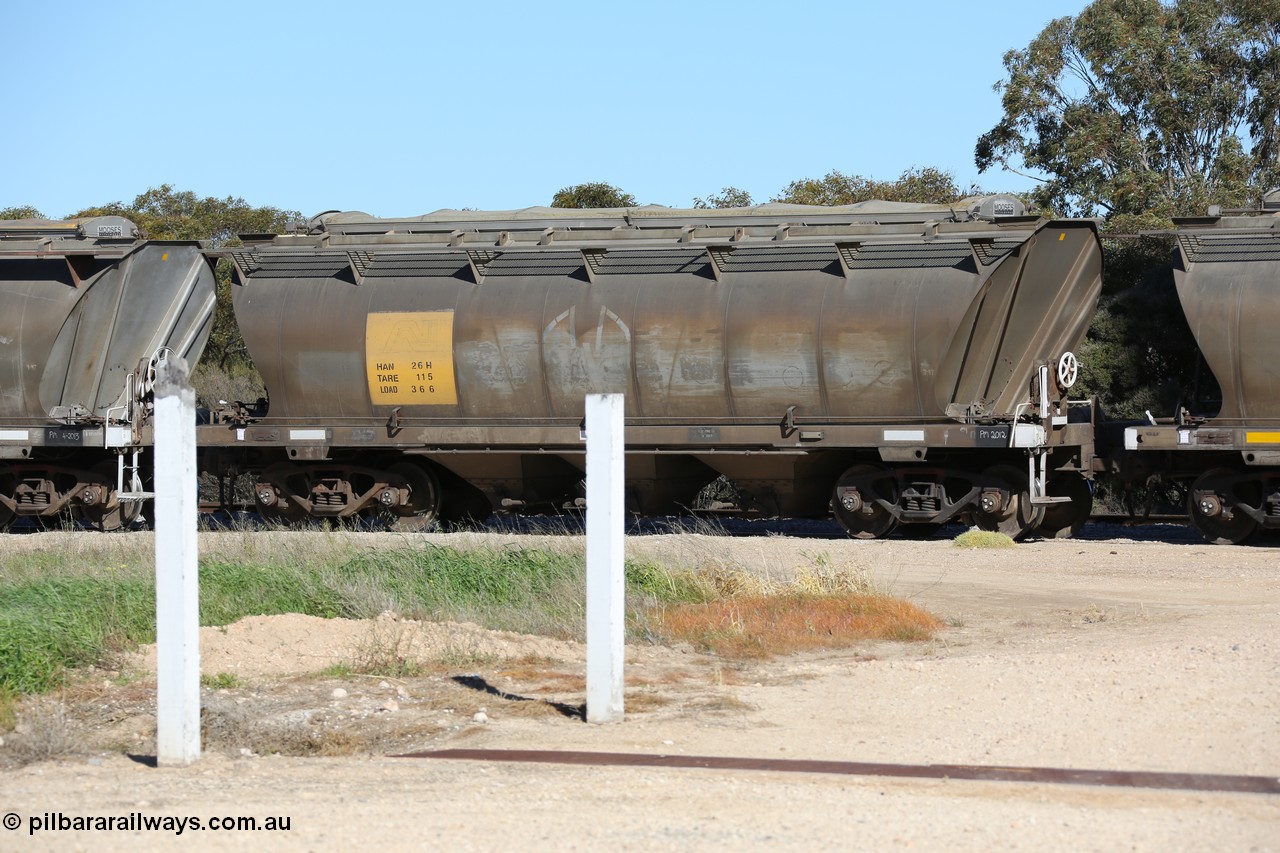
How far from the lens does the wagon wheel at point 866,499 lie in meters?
17.9

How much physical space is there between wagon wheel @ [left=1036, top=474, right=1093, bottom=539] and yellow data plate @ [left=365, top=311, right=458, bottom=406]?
310 inches

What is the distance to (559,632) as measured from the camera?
36.6ft

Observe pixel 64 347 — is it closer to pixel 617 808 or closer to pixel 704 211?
pixel 704 211

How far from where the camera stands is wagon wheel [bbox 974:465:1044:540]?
1744 cm

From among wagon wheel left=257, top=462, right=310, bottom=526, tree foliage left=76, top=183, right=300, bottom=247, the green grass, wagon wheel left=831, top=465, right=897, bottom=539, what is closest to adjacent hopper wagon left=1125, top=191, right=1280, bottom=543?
wagon wheel left=831, top=465, right=897, bottom=539

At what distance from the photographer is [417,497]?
784 inches

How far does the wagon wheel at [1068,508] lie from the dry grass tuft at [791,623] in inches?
302

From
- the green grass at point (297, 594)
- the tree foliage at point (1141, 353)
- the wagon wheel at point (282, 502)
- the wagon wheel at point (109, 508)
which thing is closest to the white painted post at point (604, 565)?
the green grass at point (297, 594)

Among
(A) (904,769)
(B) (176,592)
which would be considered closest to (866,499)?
(A) (904,769)

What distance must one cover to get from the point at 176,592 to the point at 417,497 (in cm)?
1267

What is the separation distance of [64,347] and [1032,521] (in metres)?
13.1

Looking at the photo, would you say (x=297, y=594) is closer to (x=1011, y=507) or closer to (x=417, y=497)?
(x=417, y=497)
